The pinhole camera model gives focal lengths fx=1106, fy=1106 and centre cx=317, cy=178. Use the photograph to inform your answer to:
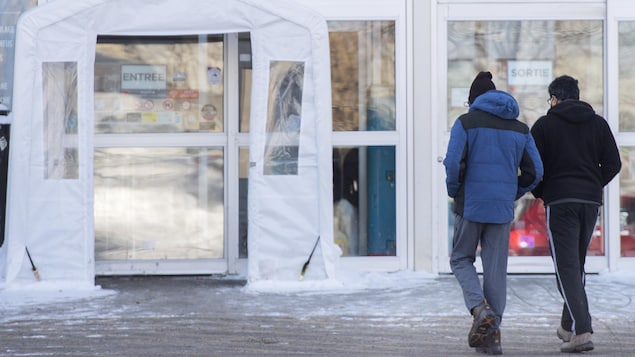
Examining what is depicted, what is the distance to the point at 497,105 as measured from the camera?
666cm

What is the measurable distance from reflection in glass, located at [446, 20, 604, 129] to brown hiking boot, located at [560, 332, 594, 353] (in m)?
3.74

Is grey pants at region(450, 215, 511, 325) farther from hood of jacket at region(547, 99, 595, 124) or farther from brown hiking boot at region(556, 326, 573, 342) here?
hood of jacket at region(547, 99, 595, 124)

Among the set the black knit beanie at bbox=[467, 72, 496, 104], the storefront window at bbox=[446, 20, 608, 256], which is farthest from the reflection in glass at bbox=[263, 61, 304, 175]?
the black knit beanie at bbox=[467, 72, 496, 104]

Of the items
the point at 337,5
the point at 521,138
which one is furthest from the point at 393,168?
the point at 521,138

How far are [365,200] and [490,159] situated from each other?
3.48 m

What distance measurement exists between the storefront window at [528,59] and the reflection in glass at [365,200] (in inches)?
24.0

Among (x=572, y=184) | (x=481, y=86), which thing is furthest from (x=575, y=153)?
(x=481, y=86)

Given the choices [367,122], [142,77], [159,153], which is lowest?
[159,153]

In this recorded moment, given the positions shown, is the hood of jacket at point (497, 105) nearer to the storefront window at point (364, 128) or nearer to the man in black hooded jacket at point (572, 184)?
the man in black hooded jacket at point (572, 184)

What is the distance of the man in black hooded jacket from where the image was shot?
664cm

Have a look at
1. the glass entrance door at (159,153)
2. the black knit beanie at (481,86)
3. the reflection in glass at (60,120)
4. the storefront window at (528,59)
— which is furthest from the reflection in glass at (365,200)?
the black knit beanie at (481,86)

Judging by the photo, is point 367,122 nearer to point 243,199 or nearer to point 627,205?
point 243,199

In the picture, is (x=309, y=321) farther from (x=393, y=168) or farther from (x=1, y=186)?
(x=1, y=186)

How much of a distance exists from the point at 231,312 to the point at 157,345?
3.85 feet
